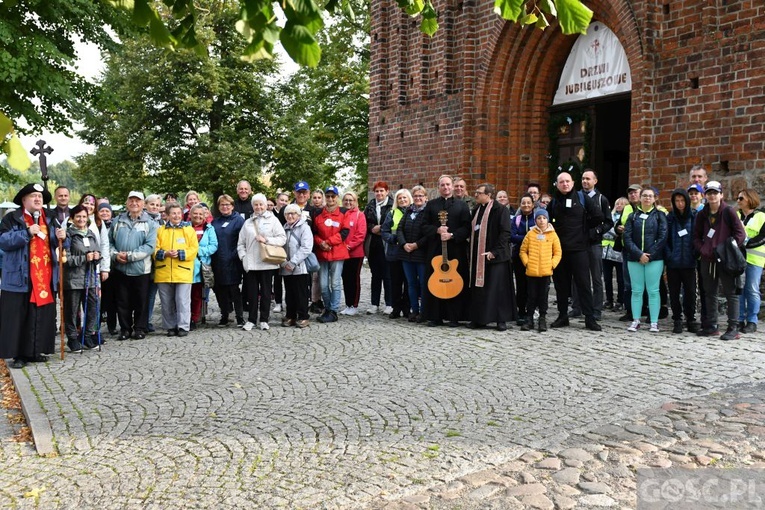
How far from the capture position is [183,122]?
35.2 metres

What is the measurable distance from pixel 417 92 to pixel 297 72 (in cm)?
1991

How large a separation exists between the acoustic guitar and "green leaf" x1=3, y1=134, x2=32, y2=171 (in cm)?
776

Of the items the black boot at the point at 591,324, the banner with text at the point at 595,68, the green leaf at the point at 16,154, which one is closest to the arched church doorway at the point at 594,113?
the banner with text at the point at 595,68

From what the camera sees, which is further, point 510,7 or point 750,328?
point 750,328

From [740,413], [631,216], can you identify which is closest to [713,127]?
[631,216]

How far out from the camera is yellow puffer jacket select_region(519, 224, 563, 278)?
374 inches

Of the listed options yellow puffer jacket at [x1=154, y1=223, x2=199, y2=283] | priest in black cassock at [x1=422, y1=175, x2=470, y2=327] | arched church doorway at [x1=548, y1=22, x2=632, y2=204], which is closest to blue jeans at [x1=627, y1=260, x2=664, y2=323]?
priest in black cassock at [x1=422, y1=175, x2=470, y2=327]

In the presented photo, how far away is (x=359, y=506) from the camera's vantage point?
401 cm

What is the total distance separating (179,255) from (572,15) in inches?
281

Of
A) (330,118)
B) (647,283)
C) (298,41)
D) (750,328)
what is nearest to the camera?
(298,41)

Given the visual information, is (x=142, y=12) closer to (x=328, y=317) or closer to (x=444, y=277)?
(x=444, y=277)

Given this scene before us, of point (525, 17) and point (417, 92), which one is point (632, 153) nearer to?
point (417, 92)

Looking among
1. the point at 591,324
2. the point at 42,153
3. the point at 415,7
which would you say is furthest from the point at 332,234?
the point at 415,7

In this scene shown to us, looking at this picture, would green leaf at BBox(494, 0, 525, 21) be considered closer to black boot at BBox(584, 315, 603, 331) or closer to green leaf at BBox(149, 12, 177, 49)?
green leaf at BBox(149, 12, 177, 49)
